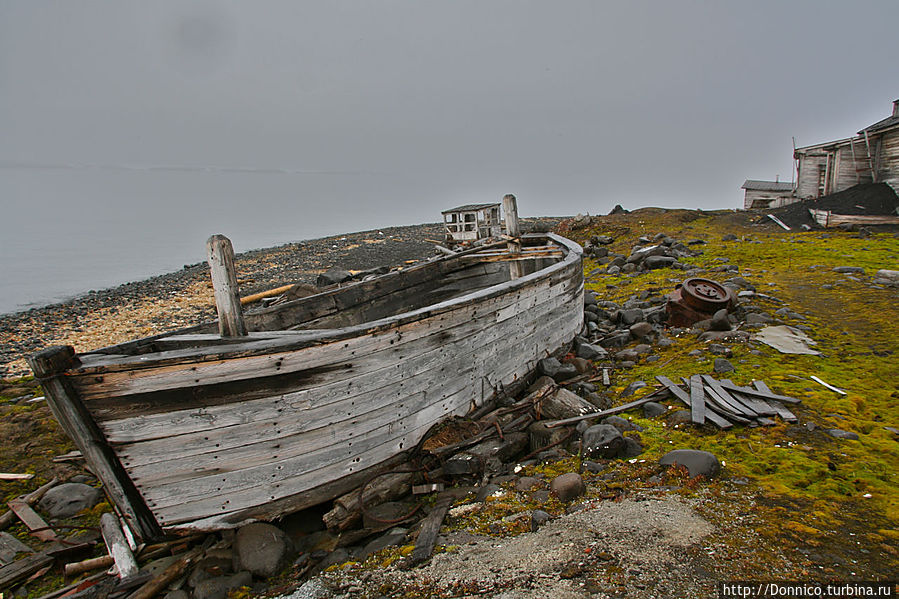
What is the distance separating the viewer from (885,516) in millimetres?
3549

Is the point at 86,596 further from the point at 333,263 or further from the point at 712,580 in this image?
the point at 333,263

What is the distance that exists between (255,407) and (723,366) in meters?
6.12

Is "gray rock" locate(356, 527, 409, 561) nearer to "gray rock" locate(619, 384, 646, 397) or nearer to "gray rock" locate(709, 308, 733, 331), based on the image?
"gray rock" locate(619, 384, 646, 397)

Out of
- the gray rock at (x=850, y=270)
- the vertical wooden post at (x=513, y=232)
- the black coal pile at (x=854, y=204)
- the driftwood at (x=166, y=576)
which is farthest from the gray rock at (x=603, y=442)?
the black coal pile at (x=854, y=204)

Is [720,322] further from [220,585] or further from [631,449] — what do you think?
[220,585]

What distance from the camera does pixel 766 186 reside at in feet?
119

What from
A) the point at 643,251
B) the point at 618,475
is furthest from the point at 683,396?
the point at 643,251

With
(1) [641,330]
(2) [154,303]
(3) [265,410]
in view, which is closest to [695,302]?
(1) [641,330]

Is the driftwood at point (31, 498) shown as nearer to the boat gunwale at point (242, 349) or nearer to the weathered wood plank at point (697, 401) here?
the boat gunwale at point (242, 349)

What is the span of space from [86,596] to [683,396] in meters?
6.53

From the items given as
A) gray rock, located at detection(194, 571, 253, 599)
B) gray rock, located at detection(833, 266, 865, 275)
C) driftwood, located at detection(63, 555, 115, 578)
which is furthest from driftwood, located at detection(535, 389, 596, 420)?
gray rock, located at detection(833, 266, 865, 275)

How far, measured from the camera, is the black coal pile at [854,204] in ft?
66.7

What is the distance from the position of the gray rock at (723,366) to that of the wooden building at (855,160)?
23572 mm

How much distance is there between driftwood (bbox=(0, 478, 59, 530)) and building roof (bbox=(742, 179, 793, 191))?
43324 millimetres
